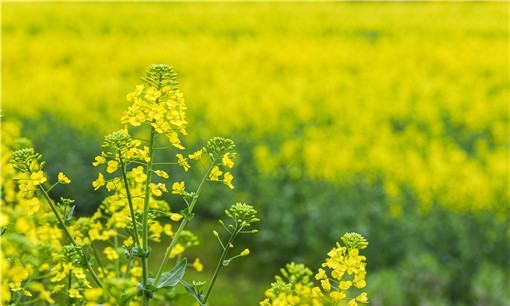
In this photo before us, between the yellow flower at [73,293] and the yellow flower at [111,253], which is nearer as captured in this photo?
the yellow flower at [73,293]

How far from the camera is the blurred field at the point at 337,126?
19.6 feet

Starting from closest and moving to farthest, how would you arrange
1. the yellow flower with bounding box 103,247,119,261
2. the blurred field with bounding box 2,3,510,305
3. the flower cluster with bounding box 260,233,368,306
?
the flower cluster with bounding box 260,233,368,306 → the yellow flower with bounding box 103,247,119,261 → the blurred field with bounding box 2,3,510,305

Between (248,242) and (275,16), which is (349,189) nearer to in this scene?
(248,242)

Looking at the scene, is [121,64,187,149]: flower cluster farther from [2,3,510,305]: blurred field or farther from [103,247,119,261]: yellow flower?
[2,3,510,305]: blurred field

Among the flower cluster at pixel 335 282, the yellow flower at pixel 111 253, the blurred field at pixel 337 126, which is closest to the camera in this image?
the flower cluster at pixel 335 282

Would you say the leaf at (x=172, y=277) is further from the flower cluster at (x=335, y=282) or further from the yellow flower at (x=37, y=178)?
the yellow flower at (x=37, y=178)

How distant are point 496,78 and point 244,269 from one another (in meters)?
6.99

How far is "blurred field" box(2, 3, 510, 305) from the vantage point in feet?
19.6

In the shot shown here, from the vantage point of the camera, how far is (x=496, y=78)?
12.2 m

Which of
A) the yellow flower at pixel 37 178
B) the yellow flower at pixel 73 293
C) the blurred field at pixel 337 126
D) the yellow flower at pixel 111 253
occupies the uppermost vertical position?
the blurred field at pixel 337 126

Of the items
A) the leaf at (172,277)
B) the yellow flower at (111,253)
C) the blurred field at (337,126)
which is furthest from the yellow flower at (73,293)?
the blurred field at (337,126)

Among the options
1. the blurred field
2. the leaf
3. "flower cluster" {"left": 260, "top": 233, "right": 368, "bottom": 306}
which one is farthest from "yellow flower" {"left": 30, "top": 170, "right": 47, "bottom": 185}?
the blurred field

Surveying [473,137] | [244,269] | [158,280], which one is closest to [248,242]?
[244,269]

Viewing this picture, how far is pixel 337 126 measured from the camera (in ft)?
28.4
